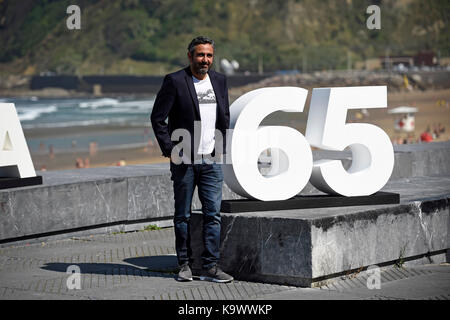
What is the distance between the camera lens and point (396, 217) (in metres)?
7.80

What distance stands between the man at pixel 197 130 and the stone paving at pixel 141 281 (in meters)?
0.36

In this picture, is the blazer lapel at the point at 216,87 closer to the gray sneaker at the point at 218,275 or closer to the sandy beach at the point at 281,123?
the gray sneaker at the point at 218,275

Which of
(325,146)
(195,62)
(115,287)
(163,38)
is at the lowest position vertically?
(115,287)

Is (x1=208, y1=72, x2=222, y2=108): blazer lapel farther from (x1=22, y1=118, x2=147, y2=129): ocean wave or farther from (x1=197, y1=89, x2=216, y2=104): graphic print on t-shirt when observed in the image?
(x1=22, y1=118, x2=147, y2=129): ocean wave

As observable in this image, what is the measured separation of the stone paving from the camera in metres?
6.89

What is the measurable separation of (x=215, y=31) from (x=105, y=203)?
17072cm

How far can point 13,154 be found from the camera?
995cm

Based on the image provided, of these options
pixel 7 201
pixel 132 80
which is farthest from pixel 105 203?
pixel 132 80

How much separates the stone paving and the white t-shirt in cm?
109

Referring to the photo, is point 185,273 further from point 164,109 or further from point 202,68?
point 202,68

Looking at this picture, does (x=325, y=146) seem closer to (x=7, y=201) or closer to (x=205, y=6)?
(x=7, y=201)

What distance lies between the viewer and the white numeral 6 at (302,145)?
769 cm

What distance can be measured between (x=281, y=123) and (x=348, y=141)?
891 centimetres

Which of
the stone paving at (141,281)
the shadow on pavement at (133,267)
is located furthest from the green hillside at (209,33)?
the shadow on pavement at (133,267)
